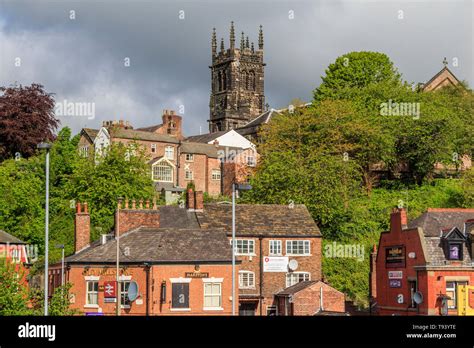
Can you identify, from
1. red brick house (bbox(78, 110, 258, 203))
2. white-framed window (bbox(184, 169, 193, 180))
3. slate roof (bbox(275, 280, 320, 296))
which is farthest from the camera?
white-framed window (bbox(184, 169, 193, 180))

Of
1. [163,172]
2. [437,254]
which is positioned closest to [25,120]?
[163,172]

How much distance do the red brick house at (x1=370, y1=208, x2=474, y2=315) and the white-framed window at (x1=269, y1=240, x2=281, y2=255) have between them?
681 centimetres

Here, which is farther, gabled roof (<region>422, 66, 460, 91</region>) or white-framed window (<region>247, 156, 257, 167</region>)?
gabled roof (<region>422, 66, 460, 91</region>)

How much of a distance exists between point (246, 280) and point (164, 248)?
11283mm

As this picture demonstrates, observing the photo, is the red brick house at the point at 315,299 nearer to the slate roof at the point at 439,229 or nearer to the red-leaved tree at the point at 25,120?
the slate roof at the point at 439,229

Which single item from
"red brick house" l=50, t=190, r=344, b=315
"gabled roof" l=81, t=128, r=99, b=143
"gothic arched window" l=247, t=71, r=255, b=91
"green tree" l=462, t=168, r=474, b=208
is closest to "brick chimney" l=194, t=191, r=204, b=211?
"red brick house" l=50, t=190, r=344, b=315

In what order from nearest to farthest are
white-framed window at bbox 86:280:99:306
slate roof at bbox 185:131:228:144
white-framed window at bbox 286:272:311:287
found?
white-framed window at bbox 86:280:99:306, white-framed window at bbox 286:272:311:287, slate roof at bbox 185:131:228:144

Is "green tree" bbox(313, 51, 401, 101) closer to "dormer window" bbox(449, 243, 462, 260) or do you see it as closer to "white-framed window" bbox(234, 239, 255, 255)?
"white-framed window" bbox(234, 239, 255, 255)

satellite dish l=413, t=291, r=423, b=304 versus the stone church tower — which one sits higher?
the stone church tower

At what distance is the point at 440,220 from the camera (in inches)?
2098

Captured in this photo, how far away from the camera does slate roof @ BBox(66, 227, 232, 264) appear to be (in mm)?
44375

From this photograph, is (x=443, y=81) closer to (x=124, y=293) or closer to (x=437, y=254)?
(x=437, y=254)
